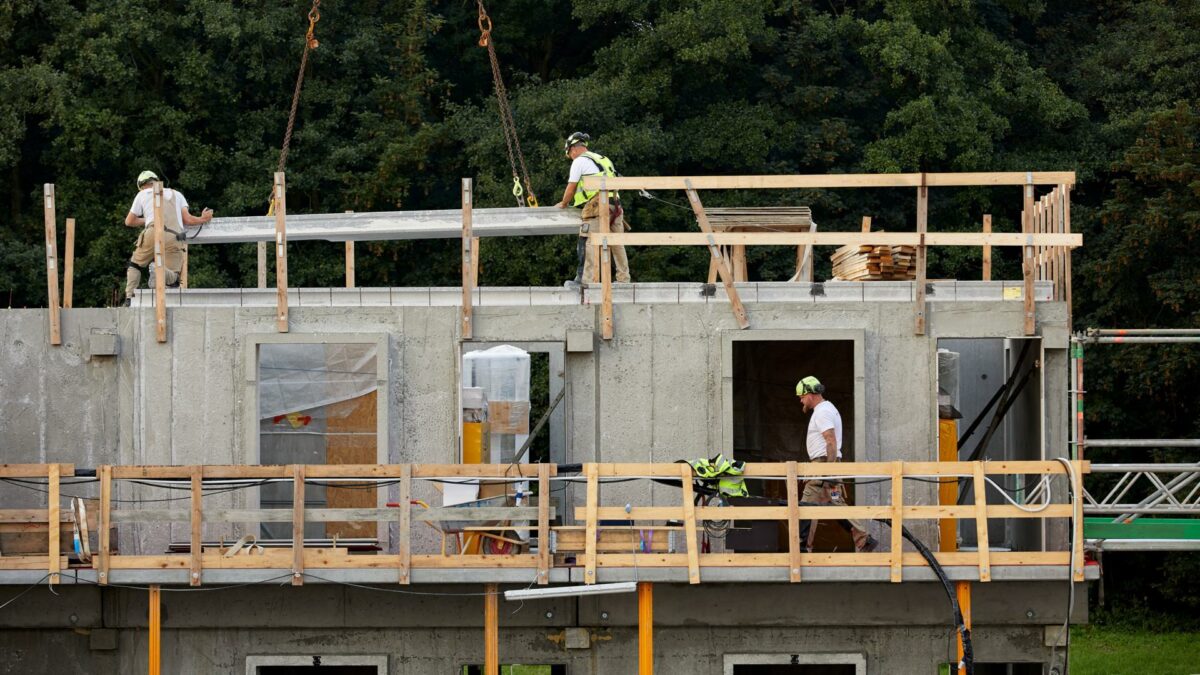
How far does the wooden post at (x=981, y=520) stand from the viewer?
58.5 ft

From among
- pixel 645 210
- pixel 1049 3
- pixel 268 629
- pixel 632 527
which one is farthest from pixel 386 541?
pixel 1049 3

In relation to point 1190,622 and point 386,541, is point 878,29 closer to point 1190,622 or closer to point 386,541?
point 1190,622

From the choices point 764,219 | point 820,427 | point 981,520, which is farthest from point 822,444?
point 764,219

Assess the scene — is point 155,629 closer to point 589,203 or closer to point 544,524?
point 544,524

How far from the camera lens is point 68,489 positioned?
1998 cm

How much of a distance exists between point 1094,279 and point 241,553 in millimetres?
22524

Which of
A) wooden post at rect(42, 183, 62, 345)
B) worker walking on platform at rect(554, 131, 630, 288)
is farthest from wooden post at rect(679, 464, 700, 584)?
wooden post at rect(42, 183, 62, 345)

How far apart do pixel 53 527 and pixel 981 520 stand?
9.11 metres

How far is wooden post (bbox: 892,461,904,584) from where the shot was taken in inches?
706

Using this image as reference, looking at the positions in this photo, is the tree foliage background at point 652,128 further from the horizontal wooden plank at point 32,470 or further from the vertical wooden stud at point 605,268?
the horizontal wooden plank at point 32,470

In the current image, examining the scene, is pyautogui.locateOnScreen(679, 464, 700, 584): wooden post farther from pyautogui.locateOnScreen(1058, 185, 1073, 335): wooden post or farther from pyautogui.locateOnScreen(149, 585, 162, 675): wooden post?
pyautogui.locateOnScreen(149, 585, 162, 675): wooden post

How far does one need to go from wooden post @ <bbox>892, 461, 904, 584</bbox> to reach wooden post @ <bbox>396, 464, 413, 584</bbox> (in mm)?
4706

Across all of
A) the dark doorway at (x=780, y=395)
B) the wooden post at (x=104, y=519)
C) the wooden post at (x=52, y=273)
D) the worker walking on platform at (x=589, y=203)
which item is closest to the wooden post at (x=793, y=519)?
the worker walking on platform at (x=589, y=203)

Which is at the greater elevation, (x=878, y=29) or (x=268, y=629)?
(x=878, y=29)
